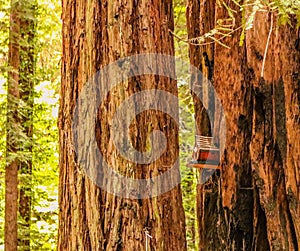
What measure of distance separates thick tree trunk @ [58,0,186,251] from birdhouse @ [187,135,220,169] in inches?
86.5

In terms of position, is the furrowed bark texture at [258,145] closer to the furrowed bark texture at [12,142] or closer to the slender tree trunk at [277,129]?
the slender tree trunk at [277,129]

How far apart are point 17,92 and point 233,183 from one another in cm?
612

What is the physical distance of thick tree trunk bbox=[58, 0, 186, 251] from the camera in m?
2.89

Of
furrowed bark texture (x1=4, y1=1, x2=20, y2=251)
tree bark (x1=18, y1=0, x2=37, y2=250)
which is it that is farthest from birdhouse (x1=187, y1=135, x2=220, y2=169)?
tree bark (x1=18, y1=0, x2=37, y2=250)

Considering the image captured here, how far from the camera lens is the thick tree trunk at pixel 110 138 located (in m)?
2.89

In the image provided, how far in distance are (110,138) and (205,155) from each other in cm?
277

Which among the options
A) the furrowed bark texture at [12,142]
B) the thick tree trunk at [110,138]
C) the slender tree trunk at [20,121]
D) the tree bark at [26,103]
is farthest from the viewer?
the tree bark at [26,103]

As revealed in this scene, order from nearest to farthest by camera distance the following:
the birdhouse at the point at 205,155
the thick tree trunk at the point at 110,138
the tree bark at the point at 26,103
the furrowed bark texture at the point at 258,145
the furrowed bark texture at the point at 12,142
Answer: the thick tree trunk at the point at 110,138
the furrowed bark texture at the point at 258,145
the birdhouse at the point at 205,155
the furrowed bark texture at the point at 12,142
the tree bark at the point at 26,103

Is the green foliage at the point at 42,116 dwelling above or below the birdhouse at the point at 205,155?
above

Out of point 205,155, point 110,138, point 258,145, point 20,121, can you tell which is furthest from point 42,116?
point 110,138

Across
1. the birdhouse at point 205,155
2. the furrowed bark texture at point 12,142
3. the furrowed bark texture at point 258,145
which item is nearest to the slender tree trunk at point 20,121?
the furrowed bark texture at point 12,142

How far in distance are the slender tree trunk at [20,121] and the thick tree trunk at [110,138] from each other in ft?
24.6

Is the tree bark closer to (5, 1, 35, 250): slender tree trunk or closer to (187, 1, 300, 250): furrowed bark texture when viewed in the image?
(5, 1, 35, 250): slender tree trunk

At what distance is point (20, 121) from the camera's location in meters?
11.0
